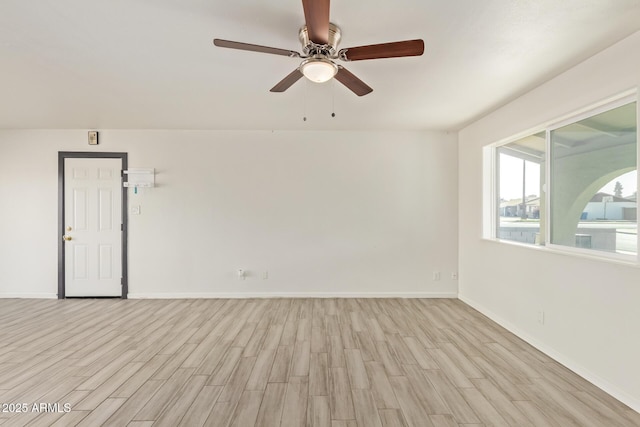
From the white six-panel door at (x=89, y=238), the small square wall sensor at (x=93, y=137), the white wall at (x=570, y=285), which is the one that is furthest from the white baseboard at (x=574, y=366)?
the small square wall sensor at (x=93, y=137)

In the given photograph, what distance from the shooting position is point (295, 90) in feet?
9.49

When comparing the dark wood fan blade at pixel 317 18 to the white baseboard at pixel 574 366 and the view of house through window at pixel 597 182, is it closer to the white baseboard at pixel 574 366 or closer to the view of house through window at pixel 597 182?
the view of house through window at pixel 597 182

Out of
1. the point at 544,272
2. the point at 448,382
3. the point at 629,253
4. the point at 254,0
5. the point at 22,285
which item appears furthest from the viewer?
the point at 22,285

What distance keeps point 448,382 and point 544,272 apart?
1.50 metres

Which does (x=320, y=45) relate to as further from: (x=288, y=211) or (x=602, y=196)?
(x=288, y=211)

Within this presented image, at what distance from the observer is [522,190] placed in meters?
3.28

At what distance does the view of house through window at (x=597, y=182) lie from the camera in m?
2.12

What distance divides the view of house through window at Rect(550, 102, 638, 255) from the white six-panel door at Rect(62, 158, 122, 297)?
220 inches

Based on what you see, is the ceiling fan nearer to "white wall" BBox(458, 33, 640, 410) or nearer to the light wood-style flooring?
"white wall" BBox(458, 33, 640, 410)

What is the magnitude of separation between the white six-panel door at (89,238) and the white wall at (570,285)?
531cm

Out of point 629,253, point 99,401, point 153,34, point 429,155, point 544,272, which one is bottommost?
point 99,401

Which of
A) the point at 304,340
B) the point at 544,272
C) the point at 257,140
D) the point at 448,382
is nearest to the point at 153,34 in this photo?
the point at 257,140

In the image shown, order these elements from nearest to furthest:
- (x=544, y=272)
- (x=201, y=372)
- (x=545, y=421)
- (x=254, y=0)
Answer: (x=254, y=0) → (x=545, y=421) → (x=201, y=372) → (x=544, y=272)

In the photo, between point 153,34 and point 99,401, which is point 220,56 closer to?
point 153,34
